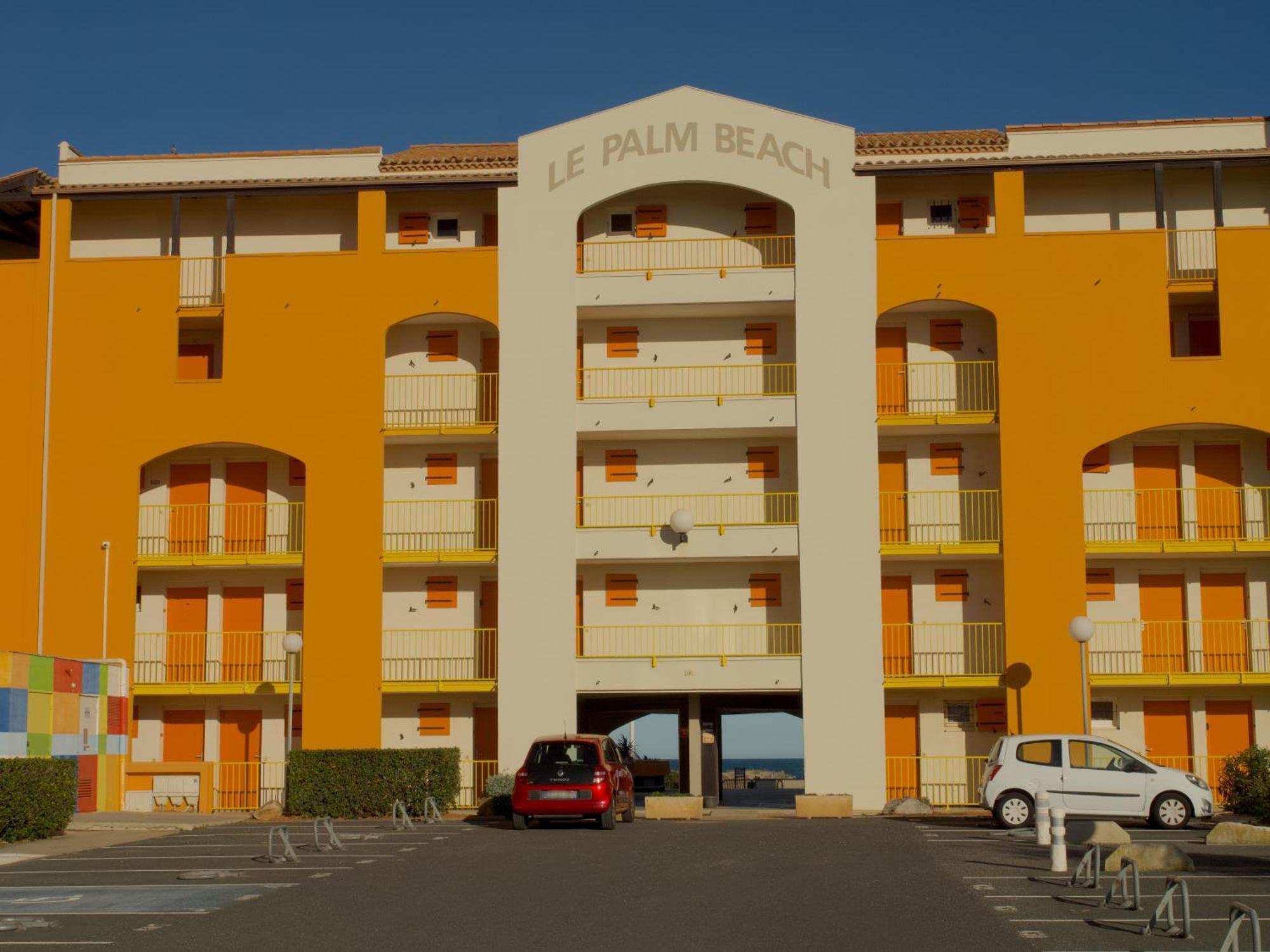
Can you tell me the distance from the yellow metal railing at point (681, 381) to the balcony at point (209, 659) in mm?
8775

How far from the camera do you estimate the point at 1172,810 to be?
27797 mm

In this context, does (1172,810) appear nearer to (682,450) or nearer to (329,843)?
(329,843)

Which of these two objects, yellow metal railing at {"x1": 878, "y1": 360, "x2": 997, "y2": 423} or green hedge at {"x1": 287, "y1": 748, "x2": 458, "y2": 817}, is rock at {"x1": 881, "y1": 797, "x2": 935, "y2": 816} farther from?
green hedge at {"x1": 287, "y1": 748, "x2": 458, "y2": 817}

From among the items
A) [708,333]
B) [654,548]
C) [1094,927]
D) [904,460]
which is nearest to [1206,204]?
[904,460]

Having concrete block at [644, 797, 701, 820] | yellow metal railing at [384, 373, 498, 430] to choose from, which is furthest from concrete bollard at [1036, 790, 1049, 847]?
yellow metal railing at [384, 373, 498, 430]

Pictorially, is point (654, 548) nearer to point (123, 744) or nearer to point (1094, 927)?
point (123, 744)

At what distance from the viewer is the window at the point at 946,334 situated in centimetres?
3784

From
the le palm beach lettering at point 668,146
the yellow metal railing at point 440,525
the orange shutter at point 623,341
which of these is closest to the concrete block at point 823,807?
the yellow metal railing at point 440,525

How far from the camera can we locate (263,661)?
37.4 metres

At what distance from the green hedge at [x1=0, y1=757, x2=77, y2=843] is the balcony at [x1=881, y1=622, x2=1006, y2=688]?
16.7 m

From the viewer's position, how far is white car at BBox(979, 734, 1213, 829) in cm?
2778

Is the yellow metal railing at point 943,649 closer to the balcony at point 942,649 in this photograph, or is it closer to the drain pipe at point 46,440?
the balcony at point 942,649

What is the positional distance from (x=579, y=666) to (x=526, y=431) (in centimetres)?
515

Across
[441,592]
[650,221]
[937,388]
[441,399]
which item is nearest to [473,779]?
[441,592]
